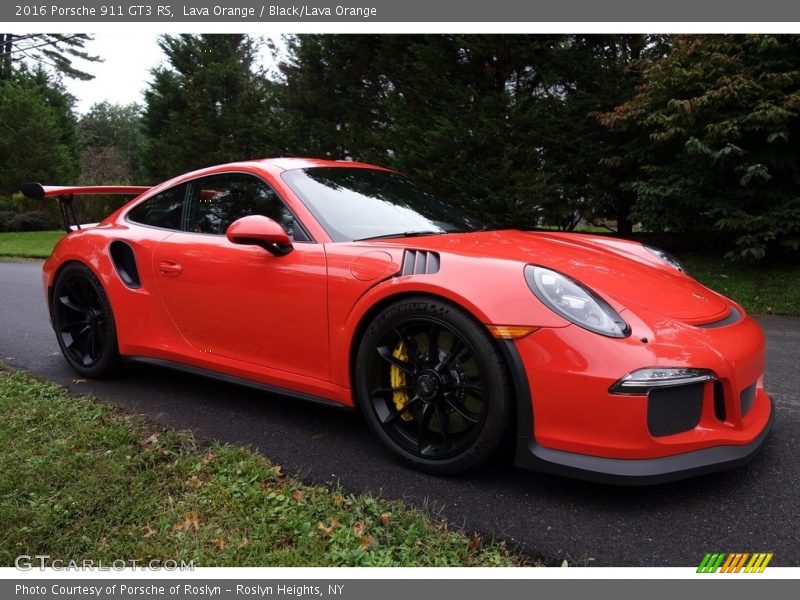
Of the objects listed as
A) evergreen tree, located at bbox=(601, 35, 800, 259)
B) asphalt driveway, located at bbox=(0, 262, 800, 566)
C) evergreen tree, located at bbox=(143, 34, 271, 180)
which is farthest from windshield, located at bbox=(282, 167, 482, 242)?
evergreen tree, located at bbox=(143, 34, 271, 180)

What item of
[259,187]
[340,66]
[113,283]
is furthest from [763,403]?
[340,66]

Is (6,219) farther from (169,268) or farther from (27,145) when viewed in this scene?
(169,268)

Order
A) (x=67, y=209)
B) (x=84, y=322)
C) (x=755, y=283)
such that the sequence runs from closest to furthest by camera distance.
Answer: (x=84, y=322)
(x=67, y=209)
(x=755, y=283)

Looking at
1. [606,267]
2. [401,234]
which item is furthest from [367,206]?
[606,267]

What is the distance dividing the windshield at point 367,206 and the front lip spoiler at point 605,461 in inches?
42.5

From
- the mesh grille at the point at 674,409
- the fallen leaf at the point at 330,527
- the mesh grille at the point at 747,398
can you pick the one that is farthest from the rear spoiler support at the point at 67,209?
the mesh grille at the point at 747,398

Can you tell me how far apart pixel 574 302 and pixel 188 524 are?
1.61 m

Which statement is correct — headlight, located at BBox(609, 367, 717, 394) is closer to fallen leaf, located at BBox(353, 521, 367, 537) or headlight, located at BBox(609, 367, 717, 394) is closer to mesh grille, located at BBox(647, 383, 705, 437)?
mesh grille, located at BBox(647, 383, 705, 437)

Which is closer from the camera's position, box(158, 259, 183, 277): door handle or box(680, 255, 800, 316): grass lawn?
box(158, 259, 183, 277): door handle

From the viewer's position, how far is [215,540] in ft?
6.82

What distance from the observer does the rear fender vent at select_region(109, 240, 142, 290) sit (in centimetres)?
368

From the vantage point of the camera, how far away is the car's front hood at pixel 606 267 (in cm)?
246

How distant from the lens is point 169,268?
342 cm

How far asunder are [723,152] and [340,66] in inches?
361
